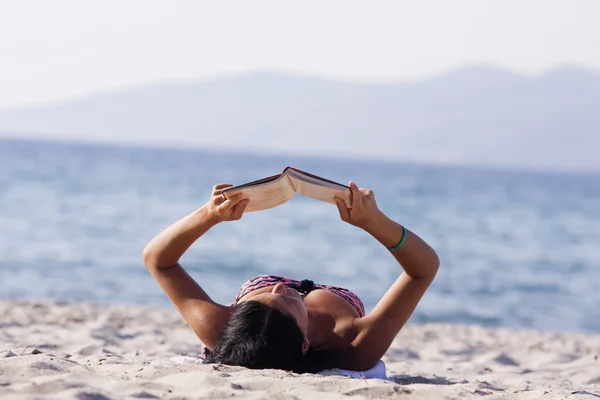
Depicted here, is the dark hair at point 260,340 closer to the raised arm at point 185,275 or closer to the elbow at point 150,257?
the raised arm at point 185,275

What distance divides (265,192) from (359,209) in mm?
441

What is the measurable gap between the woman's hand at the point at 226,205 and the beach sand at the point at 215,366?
2.27 feet

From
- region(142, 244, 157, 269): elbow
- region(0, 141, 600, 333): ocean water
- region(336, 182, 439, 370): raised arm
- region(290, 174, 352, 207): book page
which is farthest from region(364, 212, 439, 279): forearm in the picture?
region(0, 141, 600, 333): ocean water

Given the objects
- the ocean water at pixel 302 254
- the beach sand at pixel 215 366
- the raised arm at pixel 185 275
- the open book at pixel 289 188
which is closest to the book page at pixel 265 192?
the open book at pixel 289 188

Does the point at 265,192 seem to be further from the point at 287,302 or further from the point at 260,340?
the point at 260,340

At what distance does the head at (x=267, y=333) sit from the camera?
3.94 m

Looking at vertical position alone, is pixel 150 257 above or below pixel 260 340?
above

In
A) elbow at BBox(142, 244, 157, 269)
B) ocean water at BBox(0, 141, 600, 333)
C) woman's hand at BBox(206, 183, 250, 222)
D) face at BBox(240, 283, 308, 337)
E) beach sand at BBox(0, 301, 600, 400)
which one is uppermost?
woman's hand at BBox(206, 183, 250, 222)

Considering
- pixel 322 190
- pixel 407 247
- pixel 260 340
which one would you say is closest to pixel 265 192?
pixel 322 190

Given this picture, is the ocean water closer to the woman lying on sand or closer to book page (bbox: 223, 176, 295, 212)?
the woman lying on sand

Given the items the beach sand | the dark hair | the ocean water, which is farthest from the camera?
the ocean water

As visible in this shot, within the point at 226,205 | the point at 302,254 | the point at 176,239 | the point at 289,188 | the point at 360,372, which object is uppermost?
the point at 289,188

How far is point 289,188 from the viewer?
4109mm

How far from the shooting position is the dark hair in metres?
3.93
